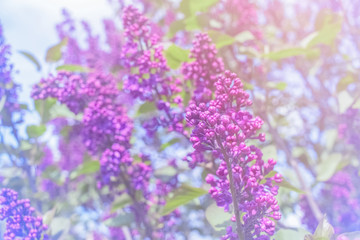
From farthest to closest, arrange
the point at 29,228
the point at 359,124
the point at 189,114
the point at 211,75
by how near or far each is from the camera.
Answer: the point at 359,124 → the point at 211,75 → the point at 29,228 → the point at 189,114

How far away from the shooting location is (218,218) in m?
1.73

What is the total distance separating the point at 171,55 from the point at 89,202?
212 cm

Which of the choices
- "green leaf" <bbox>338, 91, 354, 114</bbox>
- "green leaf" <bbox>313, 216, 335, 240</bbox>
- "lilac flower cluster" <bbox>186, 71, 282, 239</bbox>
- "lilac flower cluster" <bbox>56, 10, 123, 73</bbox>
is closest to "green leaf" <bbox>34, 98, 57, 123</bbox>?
"lilac flower cluster" <bbox>56, 10, 123, 73</bbox>

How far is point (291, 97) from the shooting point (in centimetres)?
383

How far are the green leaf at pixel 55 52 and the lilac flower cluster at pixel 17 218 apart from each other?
145 cm

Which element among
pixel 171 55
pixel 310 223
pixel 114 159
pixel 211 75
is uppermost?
pixel 171 55

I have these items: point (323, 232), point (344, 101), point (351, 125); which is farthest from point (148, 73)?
point (351, 125)

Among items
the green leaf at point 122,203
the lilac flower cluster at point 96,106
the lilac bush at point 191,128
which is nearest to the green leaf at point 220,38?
the lilac bush at point 191,128

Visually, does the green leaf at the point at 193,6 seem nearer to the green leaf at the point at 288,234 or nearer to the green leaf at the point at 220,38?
the green leaf at the point at 220,38

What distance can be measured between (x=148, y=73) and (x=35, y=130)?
1.30 m

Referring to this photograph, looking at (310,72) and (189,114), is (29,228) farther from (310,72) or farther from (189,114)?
Result: (310,72)

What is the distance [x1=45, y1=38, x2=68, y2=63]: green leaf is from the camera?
9.24 ft

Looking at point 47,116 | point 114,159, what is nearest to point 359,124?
point 114,159

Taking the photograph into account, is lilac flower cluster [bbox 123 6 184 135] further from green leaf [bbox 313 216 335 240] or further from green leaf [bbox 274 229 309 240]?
green leaf [bbox 313 216 335 240]
